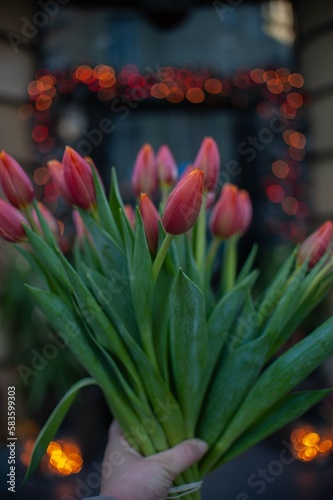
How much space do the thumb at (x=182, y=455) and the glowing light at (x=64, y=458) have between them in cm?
145

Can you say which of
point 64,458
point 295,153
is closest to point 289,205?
point 295,153

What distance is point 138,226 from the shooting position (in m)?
0.50

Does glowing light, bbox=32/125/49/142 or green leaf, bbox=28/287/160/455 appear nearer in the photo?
green leaf, bbox=28/287/160/455

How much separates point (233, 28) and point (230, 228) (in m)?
2.16

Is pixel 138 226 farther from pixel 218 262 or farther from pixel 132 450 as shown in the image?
pixel 218 262

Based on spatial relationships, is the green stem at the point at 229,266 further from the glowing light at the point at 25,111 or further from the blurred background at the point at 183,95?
the glowing light at the point at 25,111

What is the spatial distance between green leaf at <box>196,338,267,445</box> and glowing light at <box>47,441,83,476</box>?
1445 millimetres

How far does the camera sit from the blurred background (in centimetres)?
246

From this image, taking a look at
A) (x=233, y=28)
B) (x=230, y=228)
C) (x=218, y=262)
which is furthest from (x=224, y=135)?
(x=230, y=228)

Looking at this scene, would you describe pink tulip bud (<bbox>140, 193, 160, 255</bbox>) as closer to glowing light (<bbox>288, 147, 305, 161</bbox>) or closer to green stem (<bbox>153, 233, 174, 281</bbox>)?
green stem (<bbox>153, 233, 174, 281</bbox>)

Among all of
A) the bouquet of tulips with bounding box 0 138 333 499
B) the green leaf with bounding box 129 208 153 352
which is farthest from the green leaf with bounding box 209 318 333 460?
the green leaf with bounding box 129 208 153 352

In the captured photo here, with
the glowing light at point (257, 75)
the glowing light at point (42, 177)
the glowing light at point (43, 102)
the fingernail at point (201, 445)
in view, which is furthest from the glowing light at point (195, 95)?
the fingernail at point (201, 445)

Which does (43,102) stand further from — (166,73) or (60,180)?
(60,180)

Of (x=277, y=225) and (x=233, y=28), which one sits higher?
(x=233, y=28)
